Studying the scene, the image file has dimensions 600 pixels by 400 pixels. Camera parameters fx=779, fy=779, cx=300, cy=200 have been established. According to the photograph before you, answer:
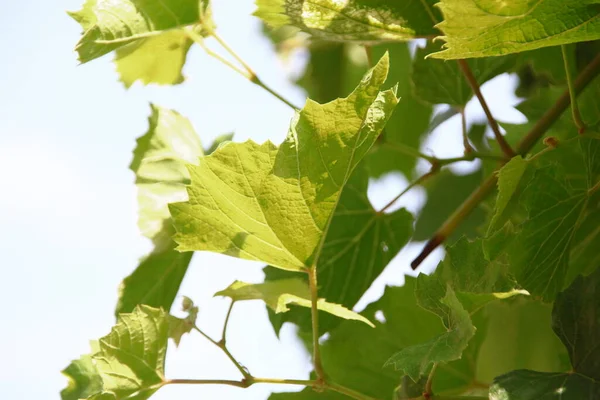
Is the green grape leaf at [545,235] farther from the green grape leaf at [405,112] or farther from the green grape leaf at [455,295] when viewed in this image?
the green grape leaf at [405,112]

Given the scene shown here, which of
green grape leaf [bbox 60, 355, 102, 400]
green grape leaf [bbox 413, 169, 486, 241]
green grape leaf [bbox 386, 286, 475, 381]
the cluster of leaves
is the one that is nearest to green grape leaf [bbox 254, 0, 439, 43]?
the cluster of leaves

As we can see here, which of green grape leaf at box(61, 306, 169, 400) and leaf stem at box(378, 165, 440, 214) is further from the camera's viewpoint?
leaf stem at box(378, 165, 440, 214)

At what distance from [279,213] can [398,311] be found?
0.93 ft

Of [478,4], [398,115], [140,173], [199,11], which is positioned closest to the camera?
[478,4]

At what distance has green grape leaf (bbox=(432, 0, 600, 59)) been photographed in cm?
47

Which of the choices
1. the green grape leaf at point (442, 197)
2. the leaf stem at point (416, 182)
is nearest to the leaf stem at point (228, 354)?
the leaf stem at point (416, 182)

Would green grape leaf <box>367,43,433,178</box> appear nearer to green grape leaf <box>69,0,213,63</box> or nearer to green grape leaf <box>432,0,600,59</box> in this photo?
green grape leaf <box>69,0,213,63</box>

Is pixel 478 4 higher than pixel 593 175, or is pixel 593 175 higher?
pixel 478 4

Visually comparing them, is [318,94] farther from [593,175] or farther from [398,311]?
[593,175]

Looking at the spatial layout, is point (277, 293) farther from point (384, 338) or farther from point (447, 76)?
point (447, 76)

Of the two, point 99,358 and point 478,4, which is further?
point 99,358

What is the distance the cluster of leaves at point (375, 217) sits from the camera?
1.72ft

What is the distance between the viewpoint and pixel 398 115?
4.06 feet

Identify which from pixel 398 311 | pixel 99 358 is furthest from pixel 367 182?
pixel 99 358
